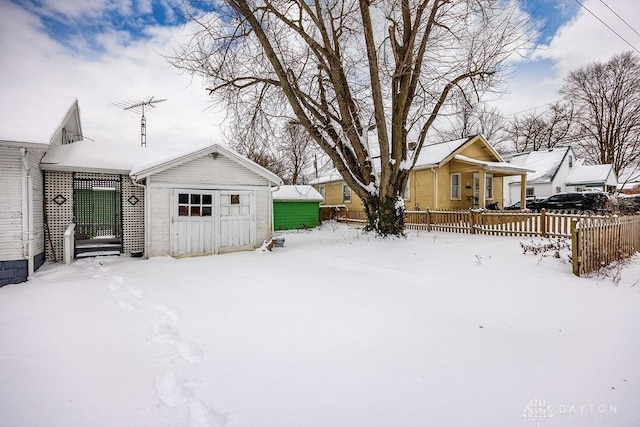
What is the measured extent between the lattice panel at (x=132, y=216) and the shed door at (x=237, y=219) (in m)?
2.70

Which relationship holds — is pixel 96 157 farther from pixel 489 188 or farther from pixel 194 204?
pixel 489 188

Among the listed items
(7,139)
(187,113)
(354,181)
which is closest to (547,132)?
(354,181)

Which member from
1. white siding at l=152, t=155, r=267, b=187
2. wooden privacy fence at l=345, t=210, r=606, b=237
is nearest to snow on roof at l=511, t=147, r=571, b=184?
wooden privacy fence at l=345, t=210, r=606, b=237

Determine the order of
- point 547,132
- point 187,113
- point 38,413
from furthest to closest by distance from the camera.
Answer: point 547,132 < point 187,113 < point 38,413

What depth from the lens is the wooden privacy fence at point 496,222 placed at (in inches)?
404

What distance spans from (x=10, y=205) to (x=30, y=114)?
2.29m

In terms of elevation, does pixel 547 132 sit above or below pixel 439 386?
above

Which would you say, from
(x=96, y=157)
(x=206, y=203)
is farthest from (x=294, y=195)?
(x=96, y=157)

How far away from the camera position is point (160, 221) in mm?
9109

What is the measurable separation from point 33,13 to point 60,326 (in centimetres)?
679

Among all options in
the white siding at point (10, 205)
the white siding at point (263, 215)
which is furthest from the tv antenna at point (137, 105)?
the white siding at point (10, 205)

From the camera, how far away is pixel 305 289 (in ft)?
17.7

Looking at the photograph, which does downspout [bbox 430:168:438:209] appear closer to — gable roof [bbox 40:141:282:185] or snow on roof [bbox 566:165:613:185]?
gable roof [bbox 40:141:282:185]

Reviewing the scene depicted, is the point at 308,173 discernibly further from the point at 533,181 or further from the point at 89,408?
the point at 89,408
